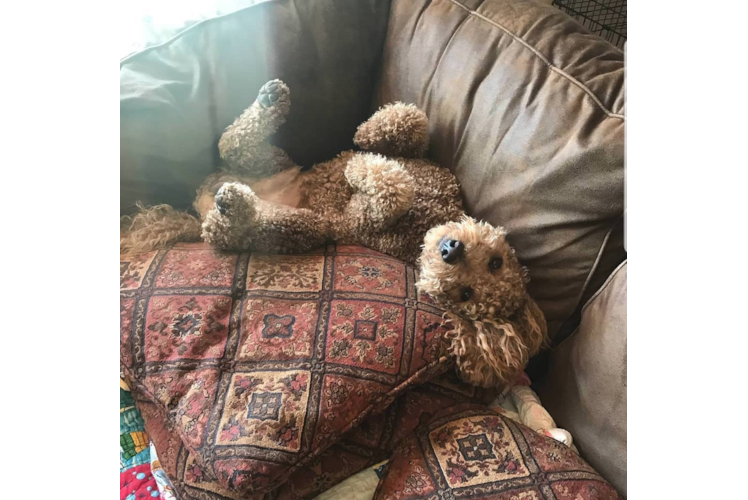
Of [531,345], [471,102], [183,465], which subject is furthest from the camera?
[471,102]

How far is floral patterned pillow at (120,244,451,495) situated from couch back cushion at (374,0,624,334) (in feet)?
0.84

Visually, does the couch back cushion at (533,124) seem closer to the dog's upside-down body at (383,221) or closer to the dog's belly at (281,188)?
the dog's upside-down body at (383,221)

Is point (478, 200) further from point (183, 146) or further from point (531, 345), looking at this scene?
point (183, 146)

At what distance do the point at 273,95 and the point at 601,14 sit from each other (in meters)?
1.01

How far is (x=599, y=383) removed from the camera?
88 cm

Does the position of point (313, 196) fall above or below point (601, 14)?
below

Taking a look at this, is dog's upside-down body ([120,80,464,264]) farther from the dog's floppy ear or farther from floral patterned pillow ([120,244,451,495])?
the dog's floppy ear

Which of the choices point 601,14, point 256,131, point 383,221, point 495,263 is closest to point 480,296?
point 495,263

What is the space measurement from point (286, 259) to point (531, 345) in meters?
0.52

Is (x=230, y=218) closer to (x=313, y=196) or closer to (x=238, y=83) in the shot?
(x=313, y=196)

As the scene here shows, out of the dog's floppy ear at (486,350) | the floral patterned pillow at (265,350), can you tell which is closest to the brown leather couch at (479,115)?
the dog's floppy ear at (486,350)

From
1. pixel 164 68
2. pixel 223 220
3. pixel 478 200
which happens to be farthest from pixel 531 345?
pixel 164 68

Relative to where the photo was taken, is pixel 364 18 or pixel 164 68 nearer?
pixel 164 68

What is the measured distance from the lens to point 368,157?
1.07 m
